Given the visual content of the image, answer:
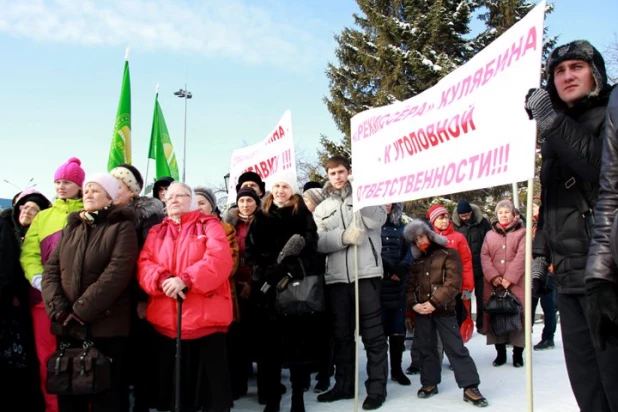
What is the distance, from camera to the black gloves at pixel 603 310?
6.94 ft

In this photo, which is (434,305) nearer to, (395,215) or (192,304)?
(395,215)

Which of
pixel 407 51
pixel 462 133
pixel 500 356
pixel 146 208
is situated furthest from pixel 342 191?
pixel 407 51

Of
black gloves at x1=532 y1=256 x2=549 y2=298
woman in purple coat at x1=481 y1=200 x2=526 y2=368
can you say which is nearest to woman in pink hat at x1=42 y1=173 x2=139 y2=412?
black gloves at x1=532 y1=256 x2=549 y2=298

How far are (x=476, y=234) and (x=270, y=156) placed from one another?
3.42 meters

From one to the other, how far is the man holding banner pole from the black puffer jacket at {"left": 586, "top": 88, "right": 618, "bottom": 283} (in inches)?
104

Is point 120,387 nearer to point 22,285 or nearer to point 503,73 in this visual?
point 22,285

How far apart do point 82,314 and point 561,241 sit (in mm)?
3064

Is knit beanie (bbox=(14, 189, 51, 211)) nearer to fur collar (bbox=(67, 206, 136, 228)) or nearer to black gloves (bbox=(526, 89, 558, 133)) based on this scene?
fur collar (bbox=(67, 206, 136, 228))

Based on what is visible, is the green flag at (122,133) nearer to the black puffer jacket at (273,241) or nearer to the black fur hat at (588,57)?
the black puffer jacket at (273,241)

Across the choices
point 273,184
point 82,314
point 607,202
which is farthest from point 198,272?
point 607,202

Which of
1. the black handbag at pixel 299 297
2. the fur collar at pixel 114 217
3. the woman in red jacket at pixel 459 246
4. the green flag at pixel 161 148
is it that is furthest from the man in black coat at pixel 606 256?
the green flag at pixel 161 148

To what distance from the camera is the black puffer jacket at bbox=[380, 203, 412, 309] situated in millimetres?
5871

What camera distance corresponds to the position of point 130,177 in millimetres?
4898

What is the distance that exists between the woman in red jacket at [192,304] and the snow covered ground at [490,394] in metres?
0.93
